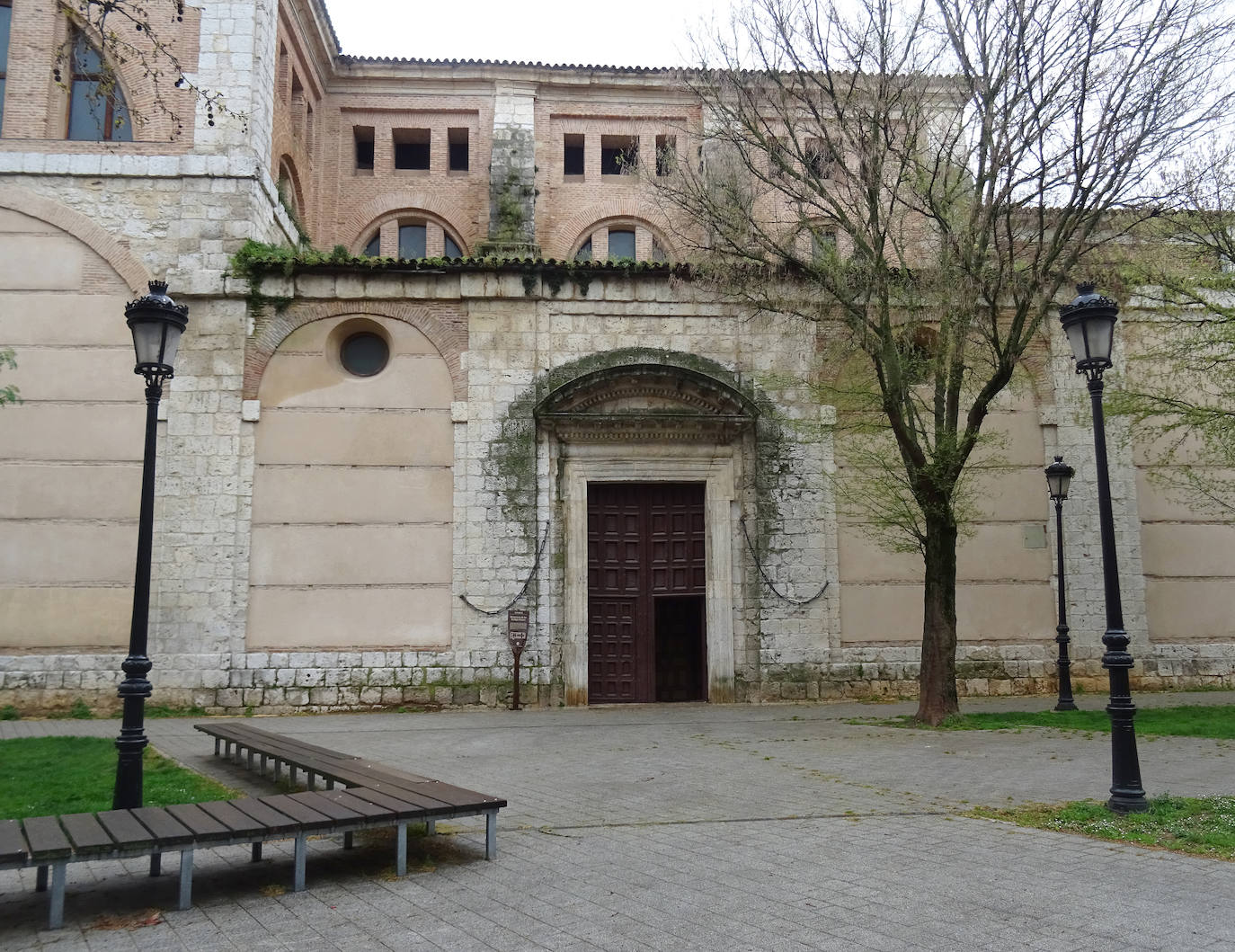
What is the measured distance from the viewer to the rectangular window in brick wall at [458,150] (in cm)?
2280

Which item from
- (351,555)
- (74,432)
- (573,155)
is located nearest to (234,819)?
(351,555)

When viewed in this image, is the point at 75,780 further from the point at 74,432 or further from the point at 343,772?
the point at 74,432

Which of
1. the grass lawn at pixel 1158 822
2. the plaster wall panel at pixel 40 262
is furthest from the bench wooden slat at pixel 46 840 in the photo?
the plaster wall panel at pixel 40 262

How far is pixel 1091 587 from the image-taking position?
51.6 ft

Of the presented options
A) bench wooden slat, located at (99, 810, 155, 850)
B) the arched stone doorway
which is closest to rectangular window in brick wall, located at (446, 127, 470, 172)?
the arched stone doorway

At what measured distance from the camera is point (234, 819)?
16.3ft

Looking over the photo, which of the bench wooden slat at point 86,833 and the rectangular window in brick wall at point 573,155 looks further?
the rectangular window in brick wall at point 573,155

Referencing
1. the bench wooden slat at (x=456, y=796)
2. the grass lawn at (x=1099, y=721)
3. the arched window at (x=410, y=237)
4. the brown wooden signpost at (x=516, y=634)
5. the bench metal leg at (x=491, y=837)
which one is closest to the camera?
the bench wooden slat at (x=456, y=796)

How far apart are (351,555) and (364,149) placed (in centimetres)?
1231

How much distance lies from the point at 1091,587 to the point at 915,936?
13263 millimetres

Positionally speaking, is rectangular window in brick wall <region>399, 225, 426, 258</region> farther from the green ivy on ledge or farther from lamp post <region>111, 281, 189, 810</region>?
lamp post <region>111, 281, 189, 810</region>

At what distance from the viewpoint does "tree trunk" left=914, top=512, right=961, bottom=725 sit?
12.0 m

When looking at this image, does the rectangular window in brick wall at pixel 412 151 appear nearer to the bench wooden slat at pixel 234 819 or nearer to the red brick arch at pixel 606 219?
the red brick arch at pixel 606 219

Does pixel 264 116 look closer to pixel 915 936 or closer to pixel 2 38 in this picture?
pixel 2 38
